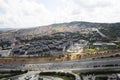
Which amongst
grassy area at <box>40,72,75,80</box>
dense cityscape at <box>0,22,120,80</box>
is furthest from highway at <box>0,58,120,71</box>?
grassy area at <box>40,72,75,80</box>

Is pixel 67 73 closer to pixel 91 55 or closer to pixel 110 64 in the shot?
pixel 110 64

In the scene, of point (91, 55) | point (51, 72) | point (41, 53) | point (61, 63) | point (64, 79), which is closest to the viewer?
point (64, 79)

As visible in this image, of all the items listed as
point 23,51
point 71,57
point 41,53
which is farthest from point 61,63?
point 23,51

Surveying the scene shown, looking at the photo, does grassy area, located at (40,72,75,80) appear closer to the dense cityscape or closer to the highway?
the dense cityscape

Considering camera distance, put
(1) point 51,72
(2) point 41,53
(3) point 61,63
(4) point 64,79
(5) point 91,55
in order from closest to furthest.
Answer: (4) point 64,79 → (1) point 51,72 → (3) point 61,63 → (5) point 91,55 → (2) point 41,53

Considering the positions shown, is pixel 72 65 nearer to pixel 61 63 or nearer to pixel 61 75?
pixel 61 63

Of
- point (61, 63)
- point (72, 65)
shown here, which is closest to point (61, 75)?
point (72, 65)

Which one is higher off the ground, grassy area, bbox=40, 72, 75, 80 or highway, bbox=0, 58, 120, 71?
highway, bbox=0, 58, 120, 71

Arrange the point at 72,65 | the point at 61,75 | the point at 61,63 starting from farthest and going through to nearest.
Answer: the point at 61,63
the point at 72,65
the point at 61,75

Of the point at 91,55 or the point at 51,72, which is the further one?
the point at 91,55
